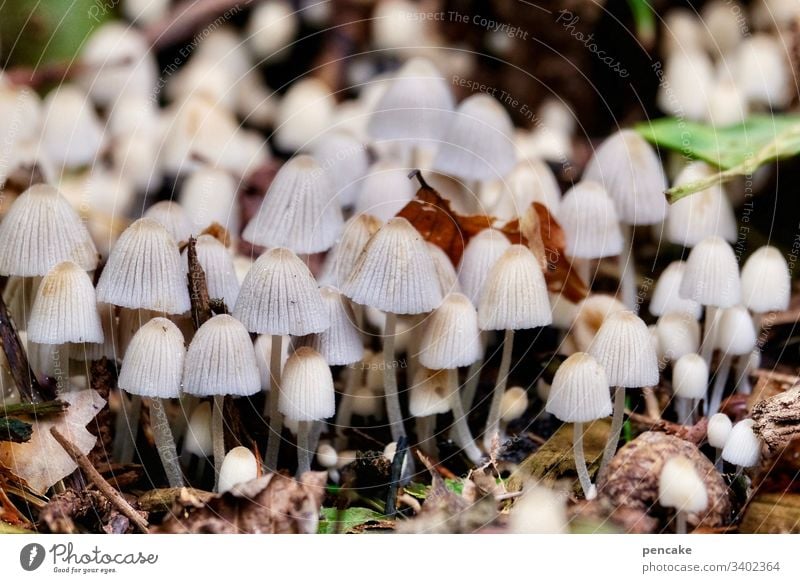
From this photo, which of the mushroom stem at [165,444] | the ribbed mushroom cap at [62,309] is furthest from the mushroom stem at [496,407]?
the ribbed mushroom cap at [62,309]

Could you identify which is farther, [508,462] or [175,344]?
[508,462]

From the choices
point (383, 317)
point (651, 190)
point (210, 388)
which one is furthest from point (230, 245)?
point (651, 190)

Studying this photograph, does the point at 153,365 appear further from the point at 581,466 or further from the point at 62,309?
the point at 581,466

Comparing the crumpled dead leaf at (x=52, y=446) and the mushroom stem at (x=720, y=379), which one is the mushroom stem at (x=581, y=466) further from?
the crumpled dead leaf at (x=52, y=446)

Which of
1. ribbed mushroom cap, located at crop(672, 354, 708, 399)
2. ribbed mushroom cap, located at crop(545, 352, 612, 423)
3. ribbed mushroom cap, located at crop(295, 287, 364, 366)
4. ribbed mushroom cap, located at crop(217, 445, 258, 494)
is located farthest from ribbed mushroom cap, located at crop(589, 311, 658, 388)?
ribbed mushroom cap, located at crop(217, 445, 258, 494)

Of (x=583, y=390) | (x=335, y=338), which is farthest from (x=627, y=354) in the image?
(x=335, y=338)
